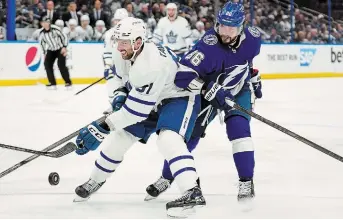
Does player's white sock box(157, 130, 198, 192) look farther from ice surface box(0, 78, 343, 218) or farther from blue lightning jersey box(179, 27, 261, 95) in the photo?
blue lightning jersey box(179, 27, 261, 95)

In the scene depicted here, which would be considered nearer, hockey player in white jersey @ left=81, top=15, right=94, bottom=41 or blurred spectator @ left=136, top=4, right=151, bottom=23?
hockey player in white jersey @ left=81, top=15, right=94, bottom=41

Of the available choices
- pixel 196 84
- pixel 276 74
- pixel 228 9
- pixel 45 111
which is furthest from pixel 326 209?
pixel 276 74

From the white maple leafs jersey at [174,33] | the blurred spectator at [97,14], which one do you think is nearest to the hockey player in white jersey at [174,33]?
the white maple leafs jersey at [174,33]

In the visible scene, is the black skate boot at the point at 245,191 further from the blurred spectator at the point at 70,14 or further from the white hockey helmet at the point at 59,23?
the blurred spectator at the point at 70,14

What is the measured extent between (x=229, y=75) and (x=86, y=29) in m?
8.76

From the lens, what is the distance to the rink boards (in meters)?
11.2

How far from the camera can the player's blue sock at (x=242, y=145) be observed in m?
3.80

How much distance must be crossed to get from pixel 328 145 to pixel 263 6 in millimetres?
9552

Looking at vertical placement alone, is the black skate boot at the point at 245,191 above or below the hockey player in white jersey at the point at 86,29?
above

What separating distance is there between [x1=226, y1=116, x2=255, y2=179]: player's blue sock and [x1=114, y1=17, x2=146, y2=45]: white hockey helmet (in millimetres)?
744

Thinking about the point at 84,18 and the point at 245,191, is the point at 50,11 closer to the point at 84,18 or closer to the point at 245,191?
the point at 84,18

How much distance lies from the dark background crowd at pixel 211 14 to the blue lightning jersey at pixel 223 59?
793 cm

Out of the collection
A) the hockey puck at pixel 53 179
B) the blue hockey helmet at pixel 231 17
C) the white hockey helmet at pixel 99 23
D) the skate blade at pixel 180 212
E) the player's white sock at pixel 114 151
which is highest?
the blue hockey helmet at pixel 231 17

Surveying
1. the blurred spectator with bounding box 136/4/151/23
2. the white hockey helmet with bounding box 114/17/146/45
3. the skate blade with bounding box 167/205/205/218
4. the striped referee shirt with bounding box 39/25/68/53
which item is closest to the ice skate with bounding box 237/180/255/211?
the skate blade with bounding box 167/205/205/218
